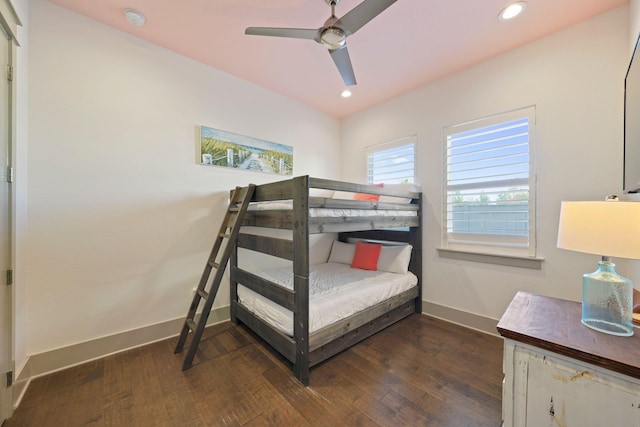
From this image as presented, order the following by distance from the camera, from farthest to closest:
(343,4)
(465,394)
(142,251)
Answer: (142,251), (343,4), (465,394)

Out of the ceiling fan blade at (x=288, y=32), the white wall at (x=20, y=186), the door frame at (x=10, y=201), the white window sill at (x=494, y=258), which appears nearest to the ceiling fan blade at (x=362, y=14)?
the ceiling fan blade at (x=288, y=32)

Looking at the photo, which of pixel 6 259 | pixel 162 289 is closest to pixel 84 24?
pixel 6 259

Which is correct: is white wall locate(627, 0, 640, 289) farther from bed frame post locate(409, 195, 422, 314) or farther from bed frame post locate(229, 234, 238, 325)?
bed frame post locate(229, 234, 238, 325)

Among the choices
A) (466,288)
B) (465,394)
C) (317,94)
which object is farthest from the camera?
(317,94)

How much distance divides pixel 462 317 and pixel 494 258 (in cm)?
75

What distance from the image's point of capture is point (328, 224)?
6.44 ft

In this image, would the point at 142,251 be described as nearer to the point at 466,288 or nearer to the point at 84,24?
the point at 84,24

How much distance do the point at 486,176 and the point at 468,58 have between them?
1239 millimetres

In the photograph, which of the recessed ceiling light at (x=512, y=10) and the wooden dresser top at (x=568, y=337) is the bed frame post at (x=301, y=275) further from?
the recessed ceiling light at (x=512, y=10)

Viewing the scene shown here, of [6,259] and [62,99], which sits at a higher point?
[62,99]

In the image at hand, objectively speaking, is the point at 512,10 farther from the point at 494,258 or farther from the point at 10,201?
the point at 10,201

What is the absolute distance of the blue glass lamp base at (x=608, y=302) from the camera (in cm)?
105

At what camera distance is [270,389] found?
1.71 m

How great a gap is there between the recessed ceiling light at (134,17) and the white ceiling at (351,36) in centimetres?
4
